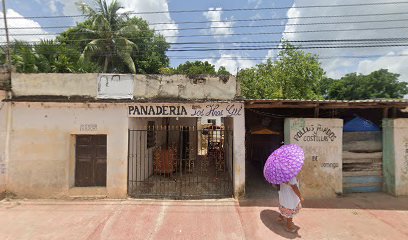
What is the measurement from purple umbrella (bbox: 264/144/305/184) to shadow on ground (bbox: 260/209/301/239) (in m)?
1.18

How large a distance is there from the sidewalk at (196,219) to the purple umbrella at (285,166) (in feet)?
4.16

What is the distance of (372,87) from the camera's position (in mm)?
38844

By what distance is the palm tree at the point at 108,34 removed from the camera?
21.7 m

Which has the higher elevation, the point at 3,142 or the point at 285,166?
the point at 3,142

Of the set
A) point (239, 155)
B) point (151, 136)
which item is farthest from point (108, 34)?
point (239, 155)

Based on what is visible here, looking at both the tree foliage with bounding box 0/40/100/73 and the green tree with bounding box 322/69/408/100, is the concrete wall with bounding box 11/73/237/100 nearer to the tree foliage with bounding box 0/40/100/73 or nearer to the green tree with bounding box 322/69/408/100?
the tree foliage with bounding box 0/40/100/73

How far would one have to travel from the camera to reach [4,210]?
21.3 feet

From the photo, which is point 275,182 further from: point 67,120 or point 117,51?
point 117,51

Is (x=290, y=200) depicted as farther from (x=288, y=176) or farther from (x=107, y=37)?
(x=107, y=37)

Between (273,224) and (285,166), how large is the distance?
1.59 meters

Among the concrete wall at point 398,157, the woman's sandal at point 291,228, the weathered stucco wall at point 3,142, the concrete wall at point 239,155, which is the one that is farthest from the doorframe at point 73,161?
the concrete wall at point 398,157

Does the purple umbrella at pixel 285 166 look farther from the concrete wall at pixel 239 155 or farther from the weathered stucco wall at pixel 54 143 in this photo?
the weathered stucco wall at pixel 54 143

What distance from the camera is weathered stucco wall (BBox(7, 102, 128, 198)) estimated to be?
733 centimetres

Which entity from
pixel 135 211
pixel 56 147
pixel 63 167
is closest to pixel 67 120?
pixel 56 147
